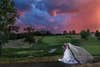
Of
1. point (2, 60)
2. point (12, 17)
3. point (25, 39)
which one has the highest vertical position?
point (12, 17)

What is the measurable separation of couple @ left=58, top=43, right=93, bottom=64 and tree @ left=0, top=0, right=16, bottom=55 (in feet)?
3.33

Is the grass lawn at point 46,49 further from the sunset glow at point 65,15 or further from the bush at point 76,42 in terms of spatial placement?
the sunset glow at point 65,15

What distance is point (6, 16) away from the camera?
539cm

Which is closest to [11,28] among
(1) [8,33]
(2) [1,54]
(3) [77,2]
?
(1) [8,33]

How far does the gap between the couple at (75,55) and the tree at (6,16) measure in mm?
1014

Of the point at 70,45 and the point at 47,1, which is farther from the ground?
the point at 47,1

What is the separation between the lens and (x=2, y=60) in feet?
17.7

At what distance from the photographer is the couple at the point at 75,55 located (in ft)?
17.3

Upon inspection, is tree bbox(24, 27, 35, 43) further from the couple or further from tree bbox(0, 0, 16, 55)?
the couple

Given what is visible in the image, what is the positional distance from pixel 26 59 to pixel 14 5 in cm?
94

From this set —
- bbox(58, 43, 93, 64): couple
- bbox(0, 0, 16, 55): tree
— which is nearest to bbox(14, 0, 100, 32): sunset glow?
bbox(0, 0, 16, 55): tree

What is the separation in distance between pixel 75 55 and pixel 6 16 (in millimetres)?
1328

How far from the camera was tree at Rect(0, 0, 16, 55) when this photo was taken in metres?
5.39

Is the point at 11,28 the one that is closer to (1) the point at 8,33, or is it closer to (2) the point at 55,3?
(1) the point at 8,33
